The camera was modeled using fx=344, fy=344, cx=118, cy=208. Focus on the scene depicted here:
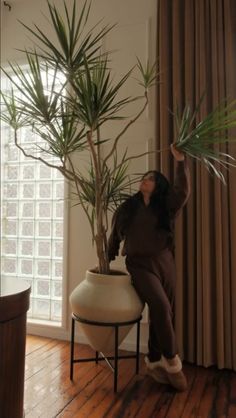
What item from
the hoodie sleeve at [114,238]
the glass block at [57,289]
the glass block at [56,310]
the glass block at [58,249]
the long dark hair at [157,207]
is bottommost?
the glass block at [56,310]

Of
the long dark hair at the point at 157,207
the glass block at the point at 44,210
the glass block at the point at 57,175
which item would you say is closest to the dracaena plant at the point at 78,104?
the long dark hair at the point at 157,207

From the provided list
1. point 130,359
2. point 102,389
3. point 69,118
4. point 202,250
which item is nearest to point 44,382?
point 102,389

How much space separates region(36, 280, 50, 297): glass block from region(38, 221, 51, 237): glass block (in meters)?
0.41

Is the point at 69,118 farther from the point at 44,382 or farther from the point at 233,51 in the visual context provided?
the point at 44,382

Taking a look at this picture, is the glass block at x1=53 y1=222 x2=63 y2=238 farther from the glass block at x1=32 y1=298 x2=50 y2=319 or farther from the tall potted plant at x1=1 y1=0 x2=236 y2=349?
the tall potted plant at x1=1 y1=0 x2=236 y2=349

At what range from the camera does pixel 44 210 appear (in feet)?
10.00

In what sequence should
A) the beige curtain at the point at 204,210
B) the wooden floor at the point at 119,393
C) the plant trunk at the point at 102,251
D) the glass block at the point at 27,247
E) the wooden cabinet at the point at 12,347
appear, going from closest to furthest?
the wooden cabinet at the point at 12,347 → the wooden floor at the point at 119,393 → the plant trunk at the point at 102,251 → the beige curtain at the point at 204,210 → the glass block at the point at 27,247

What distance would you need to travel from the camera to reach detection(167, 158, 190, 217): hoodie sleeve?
6.85ft

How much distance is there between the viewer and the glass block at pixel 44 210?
303cm

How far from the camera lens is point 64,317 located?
2.81 meters

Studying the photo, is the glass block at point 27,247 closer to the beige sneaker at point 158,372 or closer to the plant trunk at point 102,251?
the plant trunk at point 102,251

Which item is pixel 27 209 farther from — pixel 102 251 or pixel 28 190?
pixel 102 251

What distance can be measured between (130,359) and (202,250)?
0.95m

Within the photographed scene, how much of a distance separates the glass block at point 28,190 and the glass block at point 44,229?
0.86 ft
